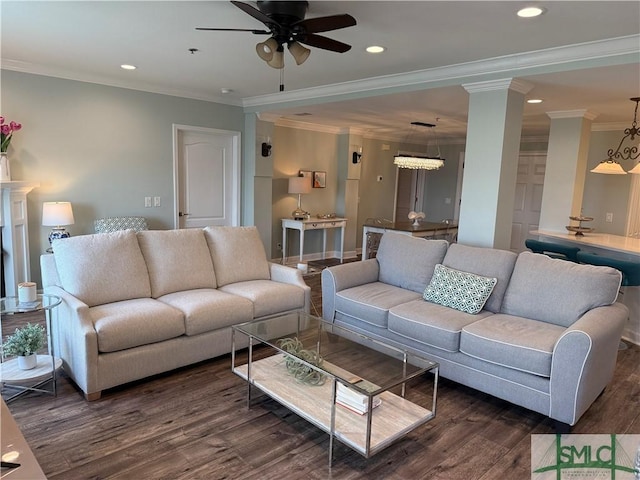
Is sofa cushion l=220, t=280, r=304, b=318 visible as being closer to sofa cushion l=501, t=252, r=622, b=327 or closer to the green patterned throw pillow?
the green patterned throw pillow

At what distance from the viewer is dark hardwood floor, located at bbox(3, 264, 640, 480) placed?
7.08 feet

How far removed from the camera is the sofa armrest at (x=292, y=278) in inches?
154

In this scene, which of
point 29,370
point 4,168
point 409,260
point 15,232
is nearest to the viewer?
point 29,370

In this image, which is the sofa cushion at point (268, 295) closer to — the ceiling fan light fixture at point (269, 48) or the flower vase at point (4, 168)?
the ceiling fan light fixture at point (269, 48)

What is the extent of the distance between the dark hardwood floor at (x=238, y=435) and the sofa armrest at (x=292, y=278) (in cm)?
108

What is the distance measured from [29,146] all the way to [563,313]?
515 centimetres

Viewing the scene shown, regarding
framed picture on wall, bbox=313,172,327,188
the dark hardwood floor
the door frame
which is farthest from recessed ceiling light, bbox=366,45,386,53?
framed picture on wall, bbox=313,172,327,188

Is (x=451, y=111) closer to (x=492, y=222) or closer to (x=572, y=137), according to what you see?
(x=572, y=137)

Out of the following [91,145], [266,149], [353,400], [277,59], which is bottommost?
[353,400]

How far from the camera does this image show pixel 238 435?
2.43 meters

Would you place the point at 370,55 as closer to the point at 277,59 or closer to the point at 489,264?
the point at 277,59

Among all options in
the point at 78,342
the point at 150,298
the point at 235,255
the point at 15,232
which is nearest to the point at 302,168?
the point at 235,255

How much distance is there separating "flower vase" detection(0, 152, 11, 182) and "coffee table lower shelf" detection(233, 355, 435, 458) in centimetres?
324

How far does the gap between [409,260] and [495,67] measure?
1.81m
